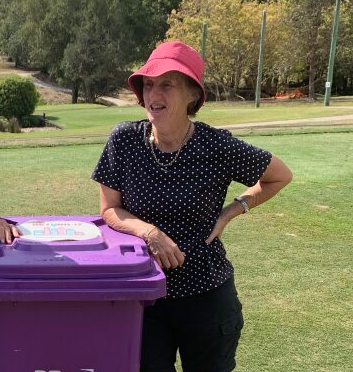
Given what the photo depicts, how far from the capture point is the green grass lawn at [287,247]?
3172mm

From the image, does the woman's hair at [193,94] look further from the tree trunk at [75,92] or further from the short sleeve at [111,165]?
the tree trunk at [75,92]

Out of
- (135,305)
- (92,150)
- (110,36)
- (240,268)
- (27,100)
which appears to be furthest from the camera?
(110,36)

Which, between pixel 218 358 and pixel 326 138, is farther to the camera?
pixel 326 138

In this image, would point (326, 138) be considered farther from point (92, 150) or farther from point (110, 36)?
point (110, 36)

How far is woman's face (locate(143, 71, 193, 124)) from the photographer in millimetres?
2054

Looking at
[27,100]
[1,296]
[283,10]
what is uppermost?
[283,10]

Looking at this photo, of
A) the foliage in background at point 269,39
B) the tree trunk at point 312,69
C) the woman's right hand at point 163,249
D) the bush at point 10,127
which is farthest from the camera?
the tree trunk at point 312,69

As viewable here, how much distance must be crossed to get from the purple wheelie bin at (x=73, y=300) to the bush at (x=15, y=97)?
22908 millimetres

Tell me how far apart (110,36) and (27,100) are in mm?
19954

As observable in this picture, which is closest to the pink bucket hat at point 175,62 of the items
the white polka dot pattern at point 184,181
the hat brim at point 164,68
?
the hat brim at point 164,68

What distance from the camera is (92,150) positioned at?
1042 cm

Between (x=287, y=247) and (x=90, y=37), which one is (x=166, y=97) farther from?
(x=90, y=37)

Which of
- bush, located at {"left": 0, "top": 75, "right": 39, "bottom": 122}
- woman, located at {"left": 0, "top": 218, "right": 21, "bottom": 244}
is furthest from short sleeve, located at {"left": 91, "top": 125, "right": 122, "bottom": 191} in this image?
bush, located at {"left": 0, "top": 75, "right": 39, "bottom": 122}

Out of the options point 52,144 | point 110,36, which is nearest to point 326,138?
point 52,144
